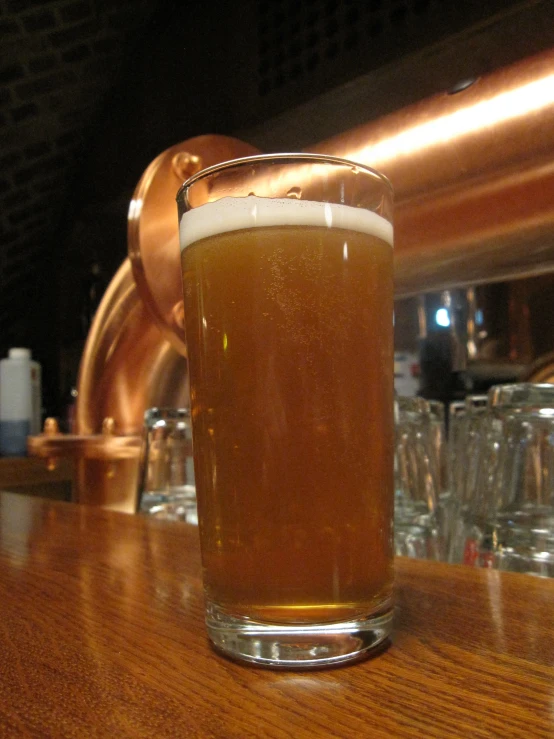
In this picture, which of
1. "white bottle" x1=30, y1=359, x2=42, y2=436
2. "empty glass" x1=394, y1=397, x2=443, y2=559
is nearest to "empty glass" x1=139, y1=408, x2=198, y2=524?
"empty glass" x1=394, y1=397, x2=443, y2=559

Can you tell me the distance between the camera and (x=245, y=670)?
1.17 feet

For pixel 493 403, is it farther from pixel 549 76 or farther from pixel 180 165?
pixel 180 165

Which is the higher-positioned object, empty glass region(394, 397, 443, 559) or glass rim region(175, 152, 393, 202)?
glass rim region(175, 152, 393, 202)

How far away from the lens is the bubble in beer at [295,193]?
1.28 feet

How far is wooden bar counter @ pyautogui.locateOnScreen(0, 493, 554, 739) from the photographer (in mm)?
286

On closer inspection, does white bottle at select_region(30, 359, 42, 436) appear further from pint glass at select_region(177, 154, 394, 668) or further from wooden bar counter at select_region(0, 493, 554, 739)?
pint glass at select_region(177, 154, 394, 668)

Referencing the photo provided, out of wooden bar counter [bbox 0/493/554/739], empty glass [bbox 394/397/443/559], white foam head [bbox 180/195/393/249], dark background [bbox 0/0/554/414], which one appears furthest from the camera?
dark background [bbox 0/0/554/414]

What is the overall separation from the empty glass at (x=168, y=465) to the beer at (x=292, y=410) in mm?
640

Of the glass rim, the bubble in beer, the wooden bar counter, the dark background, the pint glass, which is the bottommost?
the wooden bar counter

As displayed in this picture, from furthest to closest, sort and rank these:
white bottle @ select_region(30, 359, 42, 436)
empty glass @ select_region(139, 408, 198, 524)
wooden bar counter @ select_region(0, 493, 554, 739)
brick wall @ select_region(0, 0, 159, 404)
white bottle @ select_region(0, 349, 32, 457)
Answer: brick wall @ select_region(0, 0, 159, 404)
white bottle @ select_region(30, 359, 42, 436)
white bottle @ select_region(0, 349, 32, 457)
empty glass @ select_region(139, 408, 198, 524)
wooden bar counter @ select_region(0, 493, 554, 739)

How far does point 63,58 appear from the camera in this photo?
3062mm

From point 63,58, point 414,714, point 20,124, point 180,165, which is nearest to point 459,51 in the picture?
point 180,165

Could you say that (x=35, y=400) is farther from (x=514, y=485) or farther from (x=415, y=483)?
(x=514, y=485)

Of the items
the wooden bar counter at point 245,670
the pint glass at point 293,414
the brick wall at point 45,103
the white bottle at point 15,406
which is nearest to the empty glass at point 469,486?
the wooden bar counter at point 245,670
